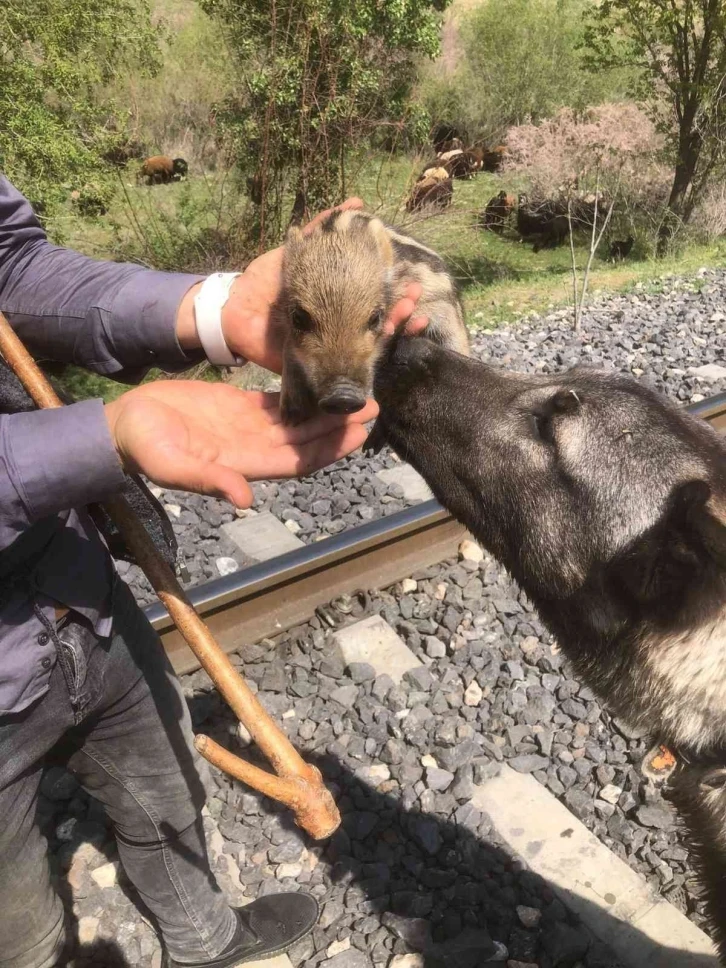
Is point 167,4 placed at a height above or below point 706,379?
above

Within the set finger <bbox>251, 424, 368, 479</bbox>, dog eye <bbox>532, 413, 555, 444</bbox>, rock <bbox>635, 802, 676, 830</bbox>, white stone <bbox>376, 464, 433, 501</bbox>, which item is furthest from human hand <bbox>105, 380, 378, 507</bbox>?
white stone <bbox>376, 464, 433, 501</bbox>

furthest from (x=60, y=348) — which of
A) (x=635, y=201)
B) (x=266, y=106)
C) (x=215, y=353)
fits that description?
(x=635, y=201)

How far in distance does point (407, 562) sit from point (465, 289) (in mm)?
8140

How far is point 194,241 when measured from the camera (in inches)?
373

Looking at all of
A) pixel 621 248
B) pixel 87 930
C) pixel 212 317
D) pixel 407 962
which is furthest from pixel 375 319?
pixel 621 248

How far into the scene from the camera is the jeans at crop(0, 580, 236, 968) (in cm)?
198

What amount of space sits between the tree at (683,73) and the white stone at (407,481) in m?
10.7

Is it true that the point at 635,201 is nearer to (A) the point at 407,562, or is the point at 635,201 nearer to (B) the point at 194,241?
(B) the point at 194,241

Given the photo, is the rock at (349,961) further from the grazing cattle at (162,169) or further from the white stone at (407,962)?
the grazing cattle at (162,169)

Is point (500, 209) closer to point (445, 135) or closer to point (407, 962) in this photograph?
point (445, 135)

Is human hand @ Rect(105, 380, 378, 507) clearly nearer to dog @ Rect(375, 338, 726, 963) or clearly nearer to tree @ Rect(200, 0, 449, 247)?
dog @ Rect(375, 338, 726, 963)

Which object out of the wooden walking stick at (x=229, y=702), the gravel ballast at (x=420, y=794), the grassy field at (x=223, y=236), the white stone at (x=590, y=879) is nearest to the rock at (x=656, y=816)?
the gravel ballast at (x=420, y=794)

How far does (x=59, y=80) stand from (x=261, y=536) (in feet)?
16.9

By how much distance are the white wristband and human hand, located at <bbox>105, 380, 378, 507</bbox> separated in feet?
0.61
